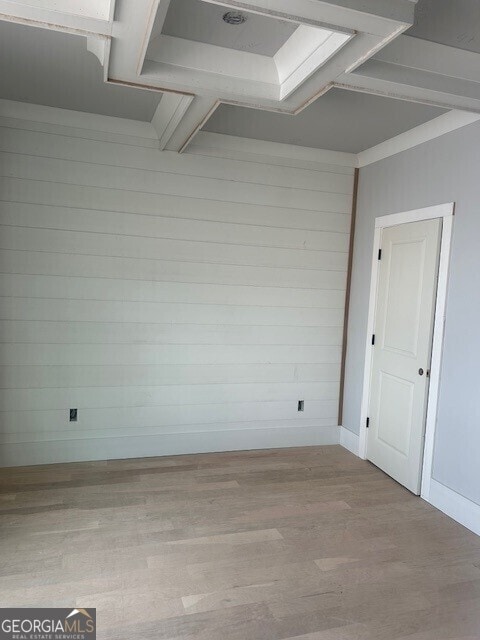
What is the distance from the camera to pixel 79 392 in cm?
374

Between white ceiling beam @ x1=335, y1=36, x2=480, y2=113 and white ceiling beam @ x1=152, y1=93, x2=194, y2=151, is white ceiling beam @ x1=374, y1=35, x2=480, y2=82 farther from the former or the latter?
white ceiling beam @ x1=152, y1=93, x2=194, y2=151

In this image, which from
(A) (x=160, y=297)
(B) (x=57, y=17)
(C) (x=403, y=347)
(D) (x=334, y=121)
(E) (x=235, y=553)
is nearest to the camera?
→ (B) (x=57, y=17)

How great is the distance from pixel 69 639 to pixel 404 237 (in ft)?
10.9

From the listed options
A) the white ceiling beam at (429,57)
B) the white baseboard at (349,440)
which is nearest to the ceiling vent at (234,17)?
the white ceiling beam at (429,57)

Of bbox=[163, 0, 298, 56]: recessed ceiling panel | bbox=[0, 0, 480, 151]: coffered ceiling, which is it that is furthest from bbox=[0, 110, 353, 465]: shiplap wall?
bbox=[163, 0, 298, 56]: recessed ceiling panel

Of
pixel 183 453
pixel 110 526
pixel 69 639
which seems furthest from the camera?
pixel 183 453

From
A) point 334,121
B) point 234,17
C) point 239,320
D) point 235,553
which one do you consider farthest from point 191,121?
point 235,553

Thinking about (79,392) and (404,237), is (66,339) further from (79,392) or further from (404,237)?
(404,237)

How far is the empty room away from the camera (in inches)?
86.5

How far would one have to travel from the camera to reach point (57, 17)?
A: 1.94 m

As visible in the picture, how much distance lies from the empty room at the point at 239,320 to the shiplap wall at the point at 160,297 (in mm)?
19

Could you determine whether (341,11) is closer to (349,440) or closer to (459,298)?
(459,298)

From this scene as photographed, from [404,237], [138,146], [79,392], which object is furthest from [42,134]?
[404,237]

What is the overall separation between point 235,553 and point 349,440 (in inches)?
80.0
